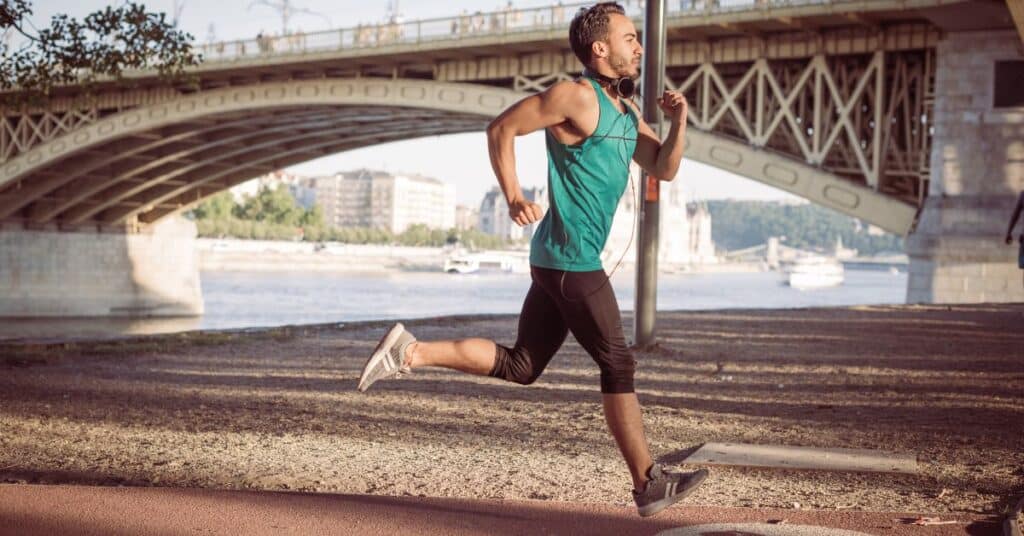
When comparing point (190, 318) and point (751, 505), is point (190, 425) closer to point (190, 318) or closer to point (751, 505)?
point (751, 505)

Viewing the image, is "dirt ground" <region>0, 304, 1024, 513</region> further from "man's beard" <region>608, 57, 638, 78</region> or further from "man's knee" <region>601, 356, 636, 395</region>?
"man's beard" <region>608, 57, 638, 78</region>

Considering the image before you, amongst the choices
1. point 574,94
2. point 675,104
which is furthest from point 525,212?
point 675,104

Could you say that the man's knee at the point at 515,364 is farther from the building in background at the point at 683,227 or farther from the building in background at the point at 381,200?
the building in background at the point at 381,200

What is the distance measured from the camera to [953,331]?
13.3 metres

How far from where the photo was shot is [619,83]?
140 inches

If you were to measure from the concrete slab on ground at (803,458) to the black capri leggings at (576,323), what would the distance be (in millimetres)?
1382

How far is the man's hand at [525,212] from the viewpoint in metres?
3.32

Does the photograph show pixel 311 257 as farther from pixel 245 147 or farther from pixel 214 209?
pixel 245 147

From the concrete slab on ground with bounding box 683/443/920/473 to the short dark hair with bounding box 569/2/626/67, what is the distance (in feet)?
6.58

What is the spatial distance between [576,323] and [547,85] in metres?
23.4

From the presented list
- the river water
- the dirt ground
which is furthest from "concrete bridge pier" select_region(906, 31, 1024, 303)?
the river water

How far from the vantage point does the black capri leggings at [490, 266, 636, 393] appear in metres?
3.53

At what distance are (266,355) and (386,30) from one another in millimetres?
19466

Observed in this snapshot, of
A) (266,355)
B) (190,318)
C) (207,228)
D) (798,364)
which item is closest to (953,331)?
(798,364)
